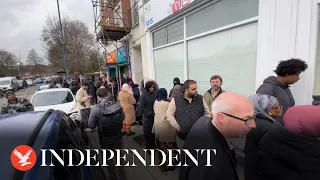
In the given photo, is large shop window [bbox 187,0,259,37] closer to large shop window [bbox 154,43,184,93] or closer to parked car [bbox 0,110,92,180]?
large shop window [bbox 154,43,184,93]

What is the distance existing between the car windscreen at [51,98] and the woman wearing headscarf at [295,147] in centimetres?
593

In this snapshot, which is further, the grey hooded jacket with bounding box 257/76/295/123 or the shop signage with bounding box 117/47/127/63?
the shop signage with bounding box 117/47/127/63

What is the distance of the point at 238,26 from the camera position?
3.74 meters

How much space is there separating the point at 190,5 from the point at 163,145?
3658mm

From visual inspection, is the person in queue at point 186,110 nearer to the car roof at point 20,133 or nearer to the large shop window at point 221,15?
the car roof at point 20,133

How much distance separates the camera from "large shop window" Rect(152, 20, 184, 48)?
5.65 metres

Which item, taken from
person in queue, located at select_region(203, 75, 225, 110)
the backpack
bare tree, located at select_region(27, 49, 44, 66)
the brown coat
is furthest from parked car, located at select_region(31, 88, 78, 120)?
bare tree, located at select_region(27, 49, 44, 66)

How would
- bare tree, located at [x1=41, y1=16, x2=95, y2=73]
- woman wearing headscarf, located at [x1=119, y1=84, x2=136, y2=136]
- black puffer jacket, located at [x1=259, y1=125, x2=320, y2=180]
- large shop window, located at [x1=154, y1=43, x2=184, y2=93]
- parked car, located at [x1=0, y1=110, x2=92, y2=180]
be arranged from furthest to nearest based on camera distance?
bare tree, located at [x1=41, y1=16, x2=95, y2=73] → large shop window, located at [x1=154, y1=43, x2=184, y2=93] → woman wearing headscarf, located at [x1=119, y1=84, x2=136, y2=136] → black puffer jacket, located at [x1=259, y1=125, x2=320, y2=180] → parked car, located at [x1=0, y1=110, x2=92, y2=180]

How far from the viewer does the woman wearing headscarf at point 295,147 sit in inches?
50.7

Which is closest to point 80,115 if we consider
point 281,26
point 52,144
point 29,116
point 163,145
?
point 163,145

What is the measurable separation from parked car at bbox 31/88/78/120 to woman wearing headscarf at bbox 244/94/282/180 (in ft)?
15.9

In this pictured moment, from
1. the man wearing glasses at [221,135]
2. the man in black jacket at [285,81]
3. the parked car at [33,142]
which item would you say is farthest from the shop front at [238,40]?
the parked car at [33,142]

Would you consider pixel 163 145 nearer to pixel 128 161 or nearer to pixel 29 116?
pixel 128 161

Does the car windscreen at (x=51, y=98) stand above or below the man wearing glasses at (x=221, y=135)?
below
